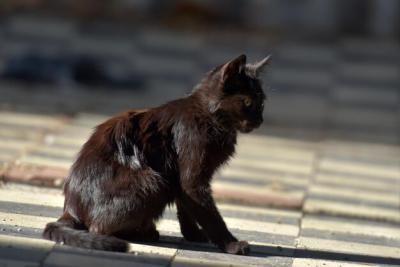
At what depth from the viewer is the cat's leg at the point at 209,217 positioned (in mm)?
4516

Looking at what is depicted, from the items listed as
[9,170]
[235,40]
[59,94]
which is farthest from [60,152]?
[235,40]

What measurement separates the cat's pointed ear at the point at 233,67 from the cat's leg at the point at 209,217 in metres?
0.51

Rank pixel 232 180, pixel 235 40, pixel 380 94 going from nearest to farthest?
pixel 232 180
pixel 380 94
pixel 235 40

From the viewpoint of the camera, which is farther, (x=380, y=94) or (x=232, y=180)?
(x=380, y=94)

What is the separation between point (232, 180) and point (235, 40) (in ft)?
15.6

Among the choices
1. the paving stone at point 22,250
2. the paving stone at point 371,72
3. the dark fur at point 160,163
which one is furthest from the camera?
the paving stone at point 371,72

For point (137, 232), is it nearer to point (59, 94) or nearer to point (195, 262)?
point (195, 262)

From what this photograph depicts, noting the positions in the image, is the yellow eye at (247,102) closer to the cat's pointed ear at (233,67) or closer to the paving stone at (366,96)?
the cat's pointed ear at (233,67)

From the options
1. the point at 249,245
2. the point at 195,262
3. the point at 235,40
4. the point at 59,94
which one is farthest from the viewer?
the point at 235,40

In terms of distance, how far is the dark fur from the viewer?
4.48m

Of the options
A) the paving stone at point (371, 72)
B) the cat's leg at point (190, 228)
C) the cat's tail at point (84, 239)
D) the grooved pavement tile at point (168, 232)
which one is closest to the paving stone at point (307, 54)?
the paving stone at point (371, 72)

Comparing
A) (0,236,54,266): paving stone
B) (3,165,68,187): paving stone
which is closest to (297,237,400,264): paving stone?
(0,236,54,266): paving stone

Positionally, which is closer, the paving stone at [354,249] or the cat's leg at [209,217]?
the cat's leg at [209,217]

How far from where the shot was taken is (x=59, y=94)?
848cm
